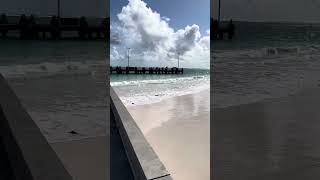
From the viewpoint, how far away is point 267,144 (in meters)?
2.10

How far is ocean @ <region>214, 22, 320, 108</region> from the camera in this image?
4.58 m

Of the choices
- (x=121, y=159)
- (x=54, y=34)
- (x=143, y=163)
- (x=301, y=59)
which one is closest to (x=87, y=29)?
(x=54, y=34)

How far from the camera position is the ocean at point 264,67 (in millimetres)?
4580

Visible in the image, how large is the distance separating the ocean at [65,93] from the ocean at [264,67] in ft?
3.85

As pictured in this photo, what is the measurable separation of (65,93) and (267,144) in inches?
107

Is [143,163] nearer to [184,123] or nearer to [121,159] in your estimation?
[121,159]

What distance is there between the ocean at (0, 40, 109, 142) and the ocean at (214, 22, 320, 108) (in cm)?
117

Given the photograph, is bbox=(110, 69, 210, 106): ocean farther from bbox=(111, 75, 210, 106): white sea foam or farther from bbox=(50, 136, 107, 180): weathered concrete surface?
bbox=(50, 136, 107, 180): weathered concrete surface

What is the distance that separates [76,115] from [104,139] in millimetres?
967

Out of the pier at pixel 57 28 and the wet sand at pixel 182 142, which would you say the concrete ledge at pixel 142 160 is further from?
the pier at pixel 57 28

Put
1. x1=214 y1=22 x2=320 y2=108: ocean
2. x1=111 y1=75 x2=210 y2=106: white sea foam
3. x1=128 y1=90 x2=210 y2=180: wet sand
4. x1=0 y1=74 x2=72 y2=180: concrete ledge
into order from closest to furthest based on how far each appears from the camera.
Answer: x1=0 y1=74 x2=72 y2=180: concrete ledge, x1=128 y1=90 x2=210 y2=180: wet sand, x1=214 y1=22 x2=320 y2=108: ocean, x1=111 y1=75 x2=210 y2=106: white sea foam

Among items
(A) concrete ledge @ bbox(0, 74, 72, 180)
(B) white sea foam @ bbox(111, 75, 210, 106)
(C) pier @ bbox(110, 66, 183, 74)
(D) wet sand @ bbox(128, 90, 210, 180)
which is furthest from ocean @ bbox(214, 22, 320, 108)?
(C) pier @ bbox(110, 66, 183, 74)

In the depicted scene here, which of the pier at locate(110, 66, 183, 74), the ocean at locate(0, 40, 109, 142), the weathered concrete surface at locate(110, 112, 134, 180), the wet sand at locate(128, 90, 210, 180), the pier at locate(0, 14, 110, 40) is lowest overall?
the wet sand at locate(128, 90, 210, 180)

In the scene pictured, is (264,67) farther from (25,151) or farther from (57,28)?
(25,151)
